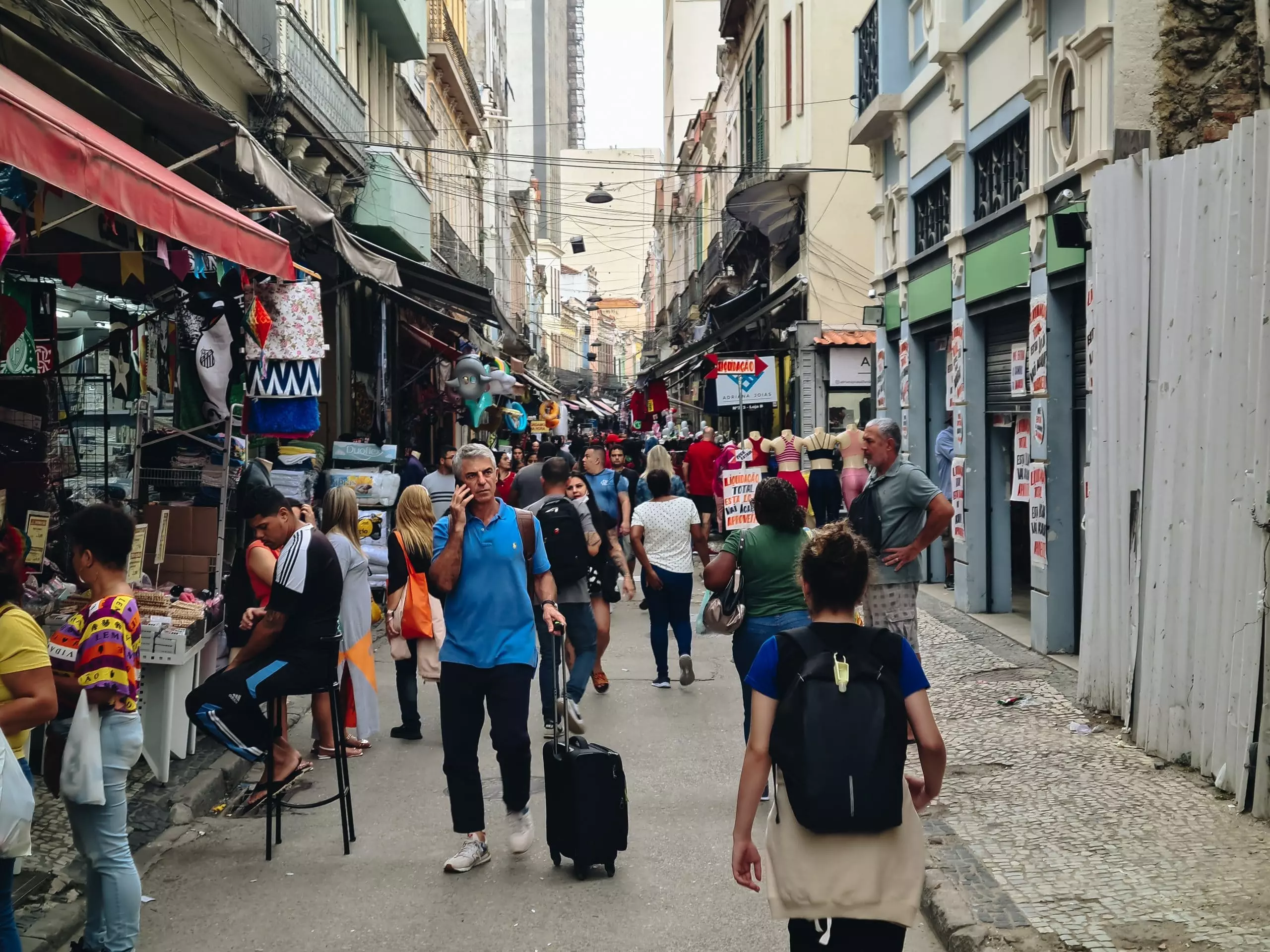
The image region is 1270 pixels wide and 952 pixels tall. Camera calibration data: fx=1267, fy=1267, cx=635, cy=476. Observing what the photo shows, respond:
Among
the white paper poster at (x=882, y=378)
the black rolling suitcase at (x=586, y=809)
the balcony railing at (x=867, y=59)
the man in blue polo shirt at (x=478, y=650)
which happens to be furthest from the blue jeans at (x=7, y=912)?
the white paper poster at (x=882, y=378)

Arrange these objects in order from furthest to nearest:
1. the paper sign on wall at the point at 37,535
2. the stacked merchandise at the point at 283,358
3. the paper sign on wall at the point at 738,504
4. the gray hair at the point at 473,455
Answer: the paper sign on wall at the point at 738,504 < the stacked merchandise at the point at 283,358 < the paper sign on wall at the point at 37,535 < the gray hair at the point at 473,455

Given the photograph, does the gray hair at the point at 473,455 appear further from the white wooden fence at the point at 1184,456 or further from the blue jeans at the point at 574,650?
the white wooden fence at the point at 1184,456

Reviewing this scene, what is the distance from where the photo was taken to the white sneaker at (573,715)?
6.96 meters

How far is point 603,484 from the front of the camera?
40.3 ft

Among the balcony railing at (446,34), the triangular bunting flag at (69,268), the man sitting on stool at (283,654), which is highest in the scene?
the balcony railing at (446,34)

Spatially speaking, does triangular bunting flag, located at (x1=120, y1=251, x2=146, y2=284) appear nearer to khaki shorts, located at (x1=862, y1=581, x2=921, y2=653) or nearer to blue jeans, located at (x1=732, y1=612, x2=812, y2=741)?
blue jeans, located at (x1=732, y1=612, x2=812, y2=741)

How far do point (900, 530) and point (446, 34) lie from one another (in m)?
27.5

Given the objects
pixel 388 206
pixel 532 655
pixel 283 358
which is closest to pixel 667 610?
pixel 283 358

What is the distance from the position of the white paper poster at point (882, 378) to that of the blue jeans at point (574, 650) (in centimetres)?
954

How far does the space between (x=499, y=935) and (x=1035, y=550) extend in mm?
6777

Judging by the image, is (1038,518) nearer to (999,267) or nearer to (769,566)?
(999,267)

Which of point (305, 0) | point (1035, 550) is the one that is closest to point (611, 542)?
point (1035, 550)

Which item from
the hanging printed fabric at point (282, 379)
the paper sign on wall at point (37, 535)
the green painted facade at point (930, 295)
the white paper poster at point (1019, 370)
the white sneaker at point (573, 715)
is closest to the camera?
the white sneaker at point (573, 715)

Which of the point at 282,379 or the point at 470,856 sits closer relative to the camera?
the point at 470,856
